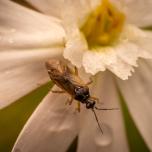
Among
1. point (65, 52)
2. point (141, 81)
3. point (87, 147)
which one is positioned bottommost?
point (87, 147)

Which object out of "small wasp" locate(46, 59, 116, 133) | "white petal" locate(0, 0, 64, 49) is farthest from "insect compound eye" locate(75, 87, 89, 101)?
"white petal" locate(0, 0, 64, 49)

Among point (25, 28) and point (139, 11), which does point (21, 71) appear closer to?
point (25, 28)

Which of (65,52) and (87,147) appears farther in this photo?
(87,147)

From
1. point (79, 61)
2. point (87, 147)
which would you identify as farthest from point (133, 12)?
point (87, 147)

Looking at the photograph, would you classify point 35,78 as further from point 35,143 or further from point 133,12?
point 133,12

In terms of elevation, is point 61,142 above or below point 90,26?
below

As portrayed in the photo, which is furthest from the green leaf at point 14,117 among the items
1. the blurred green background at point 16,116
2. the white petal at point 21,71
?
the white petal at point 21,71

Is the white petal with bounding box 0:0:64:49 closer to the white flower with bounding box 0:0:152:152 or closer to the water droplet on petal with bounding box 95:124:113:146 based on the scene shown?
the white flower with bounding box 0:0:152:152
